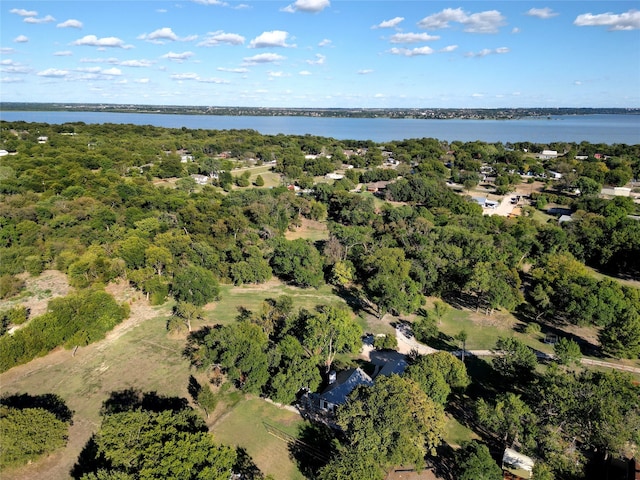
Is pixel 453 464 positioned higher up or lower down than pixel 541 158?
lower down

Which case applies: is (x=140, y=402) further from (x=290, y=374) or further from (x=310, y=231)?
(x=310, y=231)

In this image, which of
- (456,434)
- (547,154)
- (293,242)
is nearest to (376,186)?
(293,242)

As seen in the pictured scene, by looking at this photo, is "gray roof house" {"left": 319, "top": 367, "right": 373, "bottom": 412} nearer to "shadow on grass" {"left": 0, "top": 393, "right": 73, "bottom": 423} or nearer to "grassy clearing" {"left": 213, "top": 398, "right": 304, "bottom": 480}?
"grassy clearing" {"left": 213, "top": 398, "right": 304, "bottom": 480}

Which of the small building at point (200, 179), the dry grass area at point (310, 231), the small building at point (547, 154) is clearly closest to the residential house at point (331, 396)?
the dry grass area at point (310, 231)

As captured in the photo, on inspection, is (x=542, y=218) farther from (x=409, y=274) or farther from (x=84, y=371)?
(x=84, y=371)

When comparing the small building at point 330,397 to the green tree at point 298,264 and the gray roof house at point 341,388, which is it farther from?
the green tree at point 298,264

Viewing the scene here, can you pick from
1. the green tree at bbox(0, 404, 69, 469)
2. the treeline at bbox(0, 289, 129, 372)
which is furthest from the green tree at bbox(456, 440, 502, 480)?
the treeline at bbox(0, 289, 129, 372)

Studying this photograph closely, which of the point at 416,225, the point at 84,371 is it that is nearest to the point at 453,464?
the point at 84,371

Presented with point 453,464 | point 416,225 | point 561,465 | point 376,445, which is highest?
point 416,225

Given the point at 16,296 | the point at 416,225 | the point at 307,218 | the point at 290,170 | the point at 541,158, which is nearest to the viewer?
the point at 16,296
